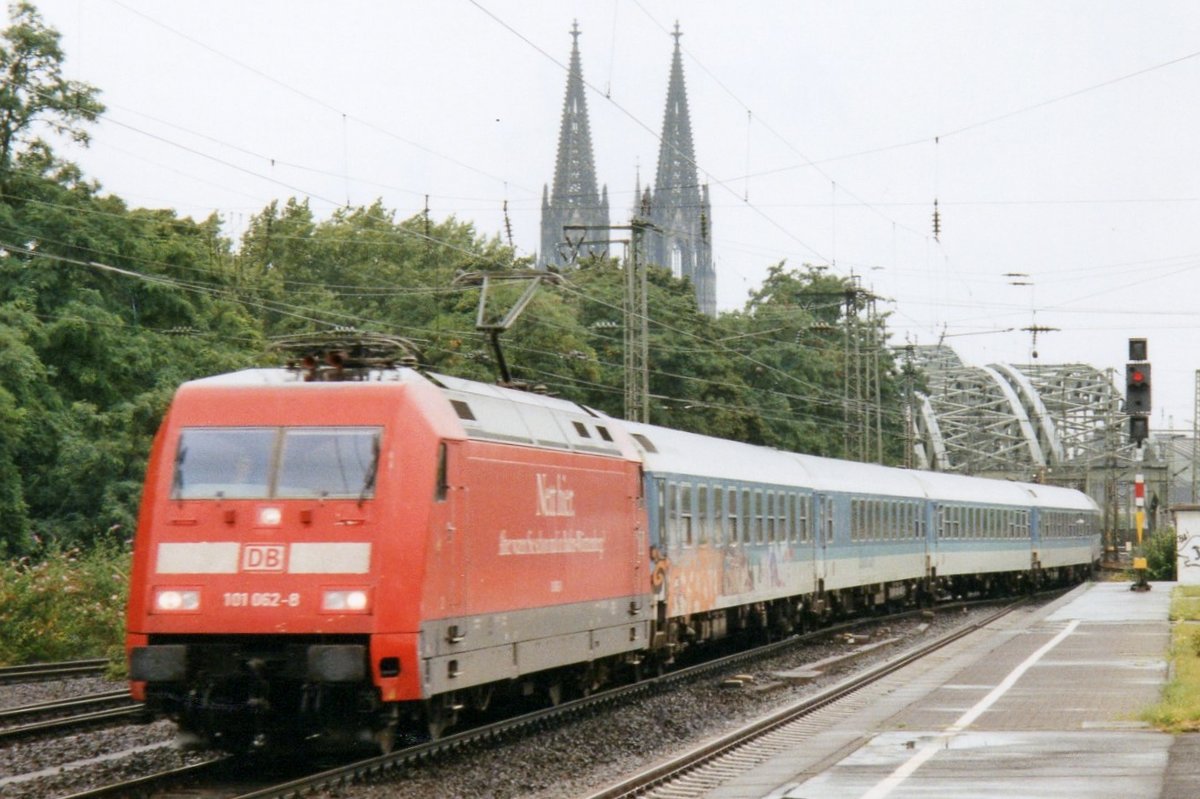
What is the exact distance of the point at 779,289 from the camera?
97438mm

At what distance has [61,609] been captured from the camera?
1049 inches

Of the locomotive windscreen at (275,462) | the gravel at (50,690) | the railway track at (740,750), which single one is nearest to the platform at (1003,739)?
the railway track at (740,750)

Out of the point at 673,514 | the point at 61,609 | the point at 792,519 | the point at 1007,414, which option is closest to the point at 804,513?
the point at 792,519

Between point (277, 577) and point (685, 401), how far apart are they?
182 ft

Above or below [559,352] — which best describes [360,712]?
below

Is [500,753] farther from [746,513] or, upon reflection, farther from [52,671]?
[746,513]

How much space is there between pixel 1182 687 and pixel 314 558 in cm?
961

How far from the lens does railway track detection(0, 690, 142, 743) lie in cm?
1667

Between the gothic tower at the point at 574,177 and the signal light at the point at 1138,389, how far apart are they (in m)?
143

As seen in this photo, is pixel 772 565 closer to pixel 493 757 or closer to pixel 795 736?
pixel 795 736

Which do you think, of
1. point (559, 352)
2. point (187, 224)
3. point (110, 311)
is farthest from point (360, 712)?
point (559, 352)

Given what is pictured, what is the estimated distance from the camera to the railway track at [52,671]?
22.7 meters

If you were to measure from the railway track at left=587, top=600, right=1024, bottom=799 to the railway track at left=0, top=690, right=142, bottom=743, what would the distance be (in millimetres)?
5994

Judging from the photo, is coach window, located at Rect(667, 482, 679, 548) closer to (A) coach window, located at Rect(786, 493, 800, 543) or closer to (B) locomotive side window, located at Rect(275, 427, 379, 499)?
(A) coach window, located at Rect(786, 493, 800, 543)
